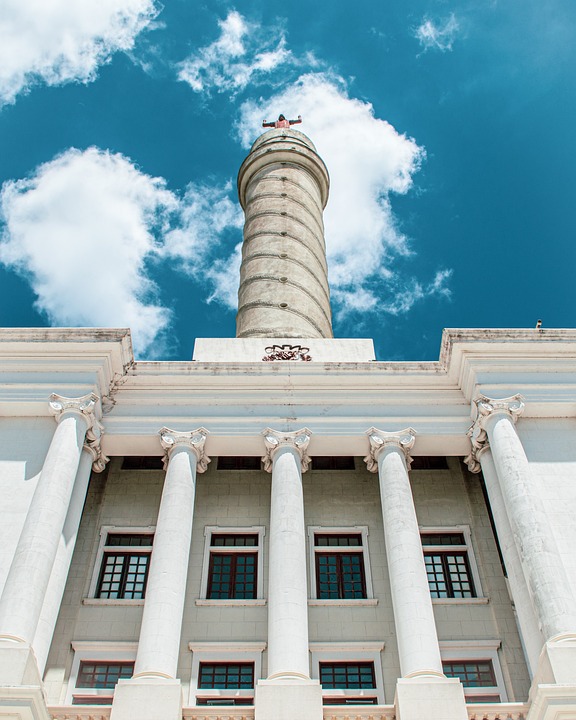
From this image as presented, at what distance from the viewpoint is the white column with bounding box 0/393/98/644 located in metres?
18.1

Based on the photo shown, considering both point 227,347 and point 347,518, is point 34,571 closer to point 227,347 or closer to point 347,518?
point 347,518

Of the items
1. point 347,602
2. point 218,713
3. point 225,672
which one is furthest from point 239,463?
point 218,713

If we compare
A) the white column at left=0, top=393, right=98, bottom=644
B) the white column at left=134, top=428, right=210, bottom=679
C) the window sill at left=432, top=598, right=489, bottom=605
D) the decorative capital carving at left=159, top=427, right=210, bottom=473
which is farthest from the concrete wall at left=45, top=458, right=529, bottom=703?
the white column at left=0, top=393, right=98, bottom=644

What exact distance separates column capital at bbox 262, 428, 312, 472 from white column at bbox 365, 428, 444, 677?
73.4 inches

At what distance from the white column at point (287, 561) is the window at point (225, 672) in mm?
1988

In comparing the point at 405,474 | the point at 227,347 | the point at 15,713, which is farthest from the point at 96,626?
the point at 227,347

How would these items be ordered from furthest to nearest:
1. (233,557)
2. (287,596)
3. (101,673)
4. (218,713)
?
1. (233,557)
2. (101,673)
3. (287,596)
4. (218,713)

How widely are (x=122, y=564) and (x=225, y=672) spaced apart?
454cm

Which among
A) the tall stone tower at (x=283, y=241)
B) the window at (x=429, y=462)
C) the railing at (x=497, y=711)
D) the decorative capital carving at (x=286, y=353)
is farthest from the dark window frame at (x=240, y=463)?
the railing at (x=497, y=711)

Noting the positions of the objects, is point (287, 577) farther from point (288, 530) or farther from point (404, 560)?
point (404, 560)

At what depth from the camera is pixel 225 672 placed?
20750 millimetres

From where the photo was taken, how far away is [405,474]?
22.8 meters

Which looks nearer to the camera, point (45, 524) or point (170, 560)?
point (45, 524)

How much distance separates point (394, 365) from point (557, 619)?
9436 millimetres
